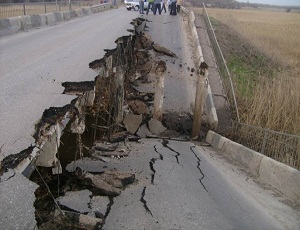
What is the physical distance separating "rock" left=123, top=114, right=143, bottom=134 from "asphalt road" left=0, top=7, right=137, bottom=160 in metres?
1.32

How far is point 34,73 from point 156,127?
9.69ft

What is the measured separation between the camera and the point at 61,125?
17.1ft

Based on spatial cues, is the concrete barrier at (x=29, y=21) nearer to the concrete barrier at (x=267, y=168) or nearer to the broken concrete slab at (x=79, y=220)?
the concrete barrier at (x=267, y=168)

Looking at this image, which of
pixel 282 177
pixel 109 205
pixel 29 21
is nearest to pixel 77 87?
pixel 109 205

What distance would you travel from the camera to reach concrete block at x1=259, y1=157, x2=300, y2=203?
5566 millimetres

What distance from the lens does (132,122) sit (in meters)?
8.47

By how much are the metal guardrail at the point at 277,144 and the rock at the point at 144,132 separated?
216 cm

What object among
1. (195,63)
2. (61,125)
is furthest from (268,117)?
(195,63)

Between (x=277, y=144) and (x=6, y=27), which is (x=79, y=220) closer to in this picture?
(x=277, y=144)

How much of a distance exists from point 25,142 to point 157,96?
465cm

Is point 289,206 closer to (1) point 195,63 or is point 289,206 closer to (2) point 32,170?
(2) point 32,170

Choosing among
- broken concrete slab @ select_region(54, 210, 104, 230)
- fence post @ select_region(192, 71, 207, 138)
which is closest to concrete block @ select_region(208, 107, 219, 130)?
fence post @ select_region(192, 71, 207, 138)

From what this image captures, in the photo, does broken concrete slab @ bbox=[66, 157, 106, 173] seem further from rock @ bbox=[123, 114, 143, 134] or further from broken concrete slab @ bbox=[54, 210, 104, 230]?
rock @ bbox=[123, 114, 143, 134]

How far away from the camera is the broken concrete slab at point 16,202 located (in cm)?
329
